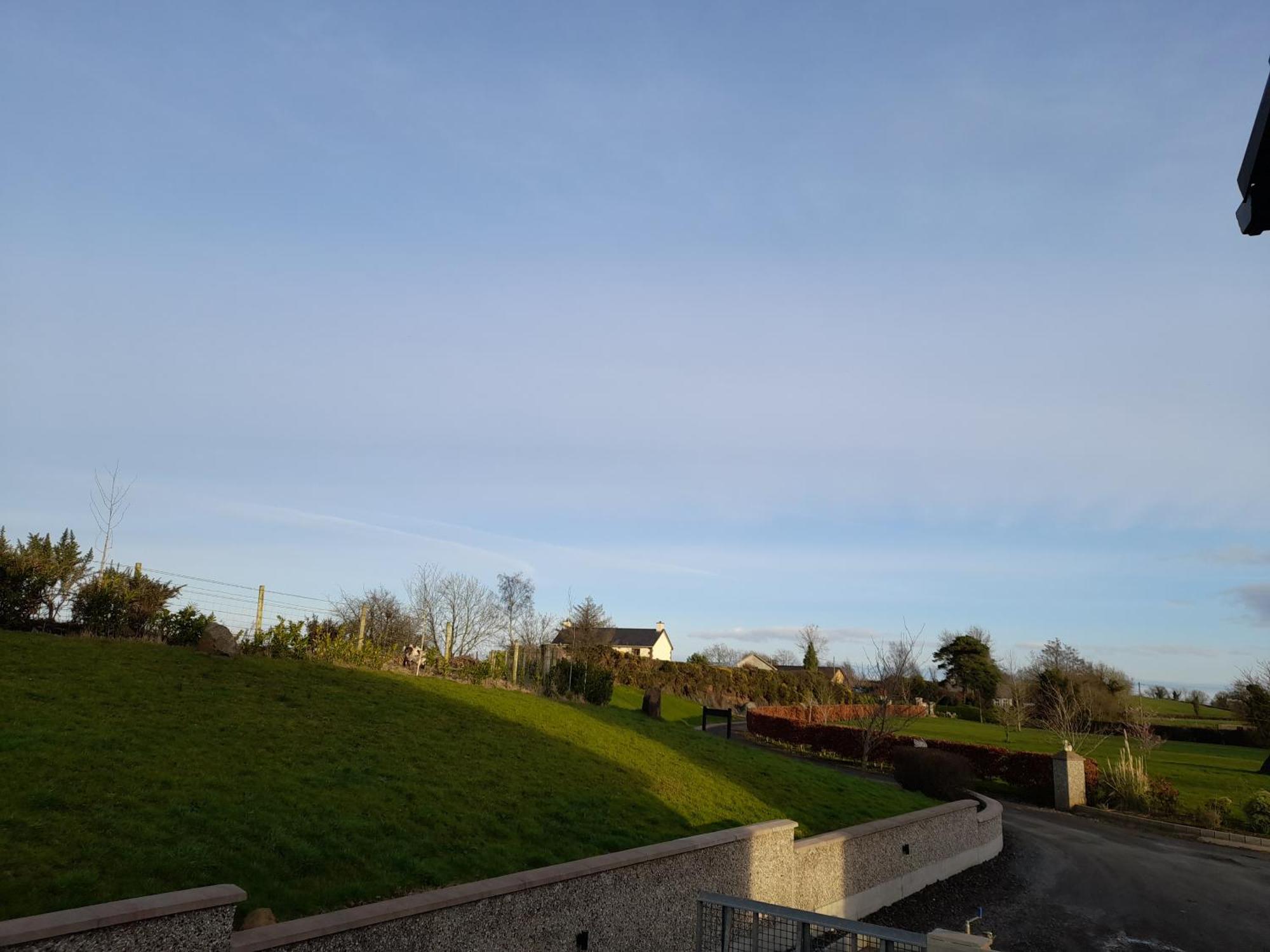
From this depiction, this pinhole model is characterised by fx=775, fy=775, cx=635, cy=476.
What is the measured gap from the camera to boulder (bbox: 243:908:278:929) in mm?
5930

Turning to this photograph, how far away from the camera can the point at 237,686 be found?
12.4 metres

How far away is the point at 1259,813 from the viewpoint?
2191 centimetres

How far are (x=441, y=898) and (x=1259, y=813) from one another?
25.4 metres

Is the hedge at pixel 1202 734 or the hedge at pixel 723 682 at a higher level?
the hedge at pixel 723 682

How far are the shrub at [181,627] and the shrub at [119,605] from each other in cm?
10

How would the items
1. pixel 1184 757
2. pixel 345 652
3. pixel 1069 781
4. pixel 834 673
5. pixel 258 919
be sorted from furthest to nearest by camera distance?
pixel 834 673
pixel 1184 757
pixel 1069 781
pixel 345 652
pixel 258 919

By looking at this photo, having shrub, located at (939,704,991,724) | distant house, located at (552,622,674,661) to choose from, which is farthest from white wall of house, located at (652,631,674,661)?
shrub, located at (939,704,991,724)

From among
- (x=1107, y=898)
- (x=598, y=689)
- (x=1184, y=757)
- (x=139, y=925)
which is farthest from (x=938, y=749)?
(x=139, y=925)

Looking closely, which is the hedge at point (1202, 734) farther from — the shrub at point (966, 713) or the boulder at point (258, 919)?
the boulder at point (258, 919)

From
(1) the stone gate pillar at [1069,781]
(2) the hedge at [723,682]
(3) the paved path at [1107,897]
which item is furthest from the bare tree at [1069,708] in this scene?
(3) the paved path at [1107,897]

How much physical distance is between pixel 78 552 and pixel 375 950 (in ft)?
38.9

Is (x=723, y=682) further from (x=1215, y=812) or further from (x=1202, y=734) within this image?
(x=1215, y=812)

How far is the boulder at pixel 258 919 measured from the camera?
5930 mm

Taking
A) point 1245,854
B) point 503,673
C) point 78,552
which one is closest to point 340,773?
point 78,552
